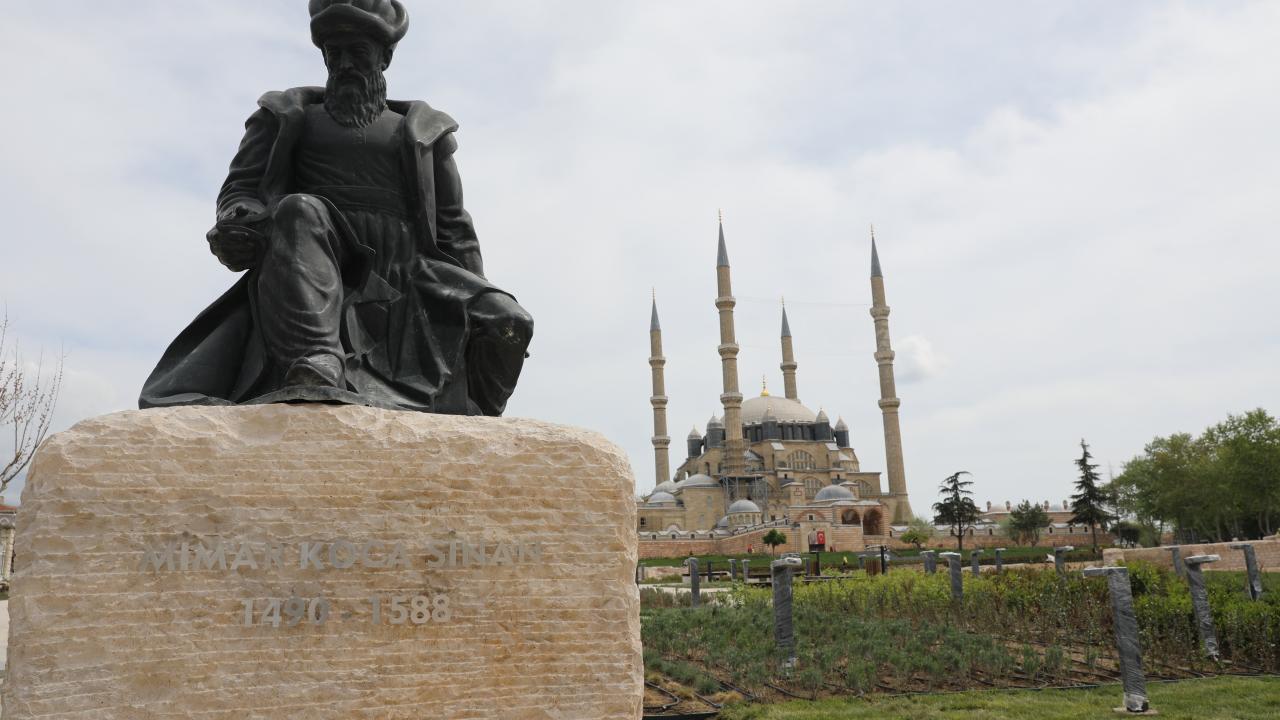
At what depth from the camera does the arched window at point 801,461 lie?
61.1 meters

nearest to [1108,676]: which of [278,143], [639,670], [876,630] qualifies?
[876,630]

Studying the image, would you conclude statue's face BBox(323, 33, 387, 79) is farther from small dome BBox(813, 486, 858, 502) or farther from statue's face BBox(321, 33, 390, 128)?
small dome BBox(813, 486, 858, 502)

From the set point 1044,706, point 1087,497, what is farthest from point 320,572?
point 1087,497

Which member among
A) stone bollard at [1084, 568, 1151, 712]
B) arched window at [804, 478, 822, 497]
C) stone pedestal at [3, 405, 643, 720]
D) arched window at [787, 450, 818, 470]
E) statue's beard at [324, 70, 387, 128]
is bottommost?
stone bollard at [1084, 568, 1151, 712]

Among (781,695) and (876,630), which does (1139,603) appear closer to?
→ (876,630)

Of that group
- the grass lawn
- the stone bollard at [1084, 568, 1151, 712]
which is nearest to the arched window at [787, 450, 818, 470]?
the grass lawn

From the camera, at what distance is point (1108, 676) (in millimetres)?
7422

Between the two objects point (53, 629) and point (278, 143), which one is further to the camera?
point (278, 143)

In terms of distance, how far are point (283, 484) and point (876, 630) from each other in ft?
25.4

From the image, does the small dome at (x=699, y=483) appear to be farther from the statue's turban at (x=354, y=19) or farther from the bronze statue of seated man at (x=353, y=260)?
the statue's turban at (x=354, y=19)

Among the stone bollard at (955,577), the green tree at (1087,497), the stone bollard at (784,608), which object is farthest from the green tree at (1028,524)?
the stone bollard at (784,608)

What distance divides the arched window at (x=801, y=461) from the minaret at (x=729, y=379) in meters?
4.50

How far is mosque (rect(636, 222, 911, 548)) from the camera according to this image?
165 feet

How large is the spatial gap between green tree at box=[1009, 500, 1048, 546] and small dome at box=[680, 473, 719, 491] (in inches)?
698
